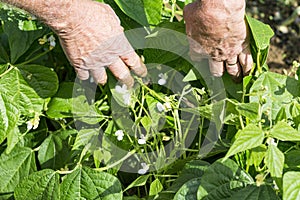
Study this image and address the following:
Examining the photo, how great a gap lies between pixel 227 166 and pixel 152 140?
0.29 meters

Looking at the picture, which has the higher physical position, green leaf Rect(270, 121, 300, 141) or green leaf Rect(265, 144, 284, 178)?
green leaf Rect(270, 121, 300, 141)

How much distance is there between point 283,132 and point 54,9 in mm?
521

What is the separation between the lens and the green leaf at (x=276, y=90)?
52.9 inches

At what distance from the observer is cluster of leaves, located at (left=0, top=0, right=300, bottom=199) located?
4.13 ft

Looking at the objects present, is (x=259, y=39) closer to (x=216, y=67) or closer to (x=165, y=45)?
(x=216, y=67)

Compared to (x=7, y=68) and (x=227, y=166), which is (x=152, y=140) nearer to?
(x=227, y=166)

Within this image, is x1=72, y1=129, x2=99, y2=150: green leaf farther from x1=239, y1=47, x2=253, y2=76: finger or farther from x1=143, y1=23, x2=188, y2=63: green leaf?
x1=239, y1=47, x2=253, y2=76: finger

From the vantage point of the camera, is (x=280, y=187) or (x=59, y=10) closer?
(x=280, y=187)

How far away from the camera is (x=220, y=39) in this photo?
1299 millimetres

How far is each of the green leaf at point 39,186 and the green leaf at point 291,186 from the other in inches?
21.3

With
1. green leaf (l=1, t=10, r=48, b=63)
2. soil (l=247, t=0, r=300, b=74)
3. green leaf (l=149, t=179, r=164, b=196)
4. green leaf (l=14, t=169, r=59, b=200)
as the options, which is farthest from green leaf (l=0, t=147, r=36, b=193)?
soil (l=247, t=0, r=300, b=74)

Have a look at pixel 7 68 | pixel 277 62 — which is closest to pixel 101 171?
pixel 7 68

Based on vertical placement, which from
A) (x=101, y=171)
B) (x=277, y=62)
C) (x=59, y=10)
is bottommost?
(x=277, y=62)

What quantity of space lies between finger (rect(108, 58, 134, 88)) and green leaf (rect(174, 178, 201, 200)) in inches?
11.8
